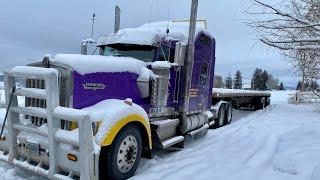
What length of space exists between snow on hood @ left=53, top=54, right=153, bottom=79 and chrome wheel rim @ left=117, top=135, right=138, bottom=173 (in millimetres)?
1136

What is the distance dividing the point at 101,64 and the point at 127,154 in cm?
141

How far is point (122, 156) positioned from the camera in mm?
5594

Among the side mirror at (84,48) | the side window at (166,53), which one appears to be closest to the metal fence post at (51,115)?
the side window at (166,53)

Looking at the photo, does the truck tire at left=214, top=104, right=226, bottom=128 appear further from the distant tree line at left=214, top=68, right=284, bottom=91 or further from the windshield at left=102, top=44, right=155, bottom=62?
the distant tree line at left=214, top=68, right=284, bottom=91

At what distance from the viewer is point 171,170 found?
6.22 m

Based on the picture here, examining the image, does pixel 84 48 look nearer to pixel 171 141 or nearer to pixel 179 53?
pixel 179 53

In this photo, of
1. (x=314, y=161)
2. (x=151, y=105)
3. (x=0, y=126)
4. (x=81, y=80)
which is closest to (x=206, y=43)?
(x=151, y=105)

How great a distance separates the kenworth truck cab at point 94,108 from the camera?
196 inches

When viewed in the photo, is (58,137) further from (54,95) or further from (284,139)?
(284,139)

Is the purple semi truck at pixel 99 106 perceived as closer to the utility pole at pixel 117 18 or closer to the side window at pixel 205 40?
the side window at pixel 205 40

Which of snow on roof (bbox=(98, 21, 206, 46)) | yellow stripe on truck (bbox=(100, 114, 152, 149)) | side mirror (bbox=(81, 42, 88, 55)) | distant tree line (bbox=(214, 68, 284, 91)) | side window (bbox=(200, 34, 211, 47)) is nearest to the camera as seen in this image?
yellow stripe on truck (bbox=(100, 114, 152, 149))

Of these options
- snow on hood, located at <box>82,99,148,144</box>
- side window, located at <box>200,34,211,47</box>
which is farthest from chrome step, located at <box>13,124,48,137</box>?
side window, located at <box>200,34,211,47</box>

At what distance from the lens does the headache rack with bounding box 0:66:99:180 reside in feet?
15.7

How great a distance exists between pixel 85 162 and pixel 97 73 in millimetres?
1517
